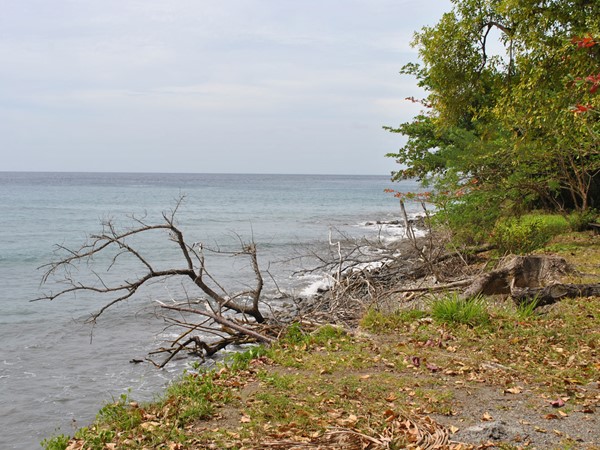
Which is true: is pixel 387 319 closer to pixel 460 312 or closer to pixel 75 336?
pixel 460 312

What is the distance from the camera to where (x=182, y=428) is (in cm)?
605

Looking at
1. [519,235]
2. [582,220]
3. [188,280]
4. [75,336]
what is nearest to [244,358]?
[75,336]

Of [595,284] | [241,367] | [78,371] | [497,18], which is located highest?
[497,18]

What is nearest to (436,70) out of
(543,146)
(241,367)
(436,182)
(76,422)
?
(436,182)

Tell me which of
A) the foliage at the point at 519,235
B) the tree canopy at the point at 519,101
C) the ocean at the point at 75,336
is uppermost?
the tree canopy at the point at 519,101

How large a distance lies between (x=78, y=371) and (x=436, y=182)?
10.6 metres

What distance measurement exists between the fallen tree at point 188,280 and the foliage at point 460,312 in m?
2.81

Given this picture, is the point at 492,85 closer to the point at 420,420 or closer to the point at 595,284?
the point at 595,284

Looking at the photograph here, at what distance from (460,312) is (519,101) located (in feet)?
20.4

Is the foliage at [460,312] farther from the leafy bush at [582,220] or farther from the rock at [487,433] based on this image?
the leafy bush at [582,220]

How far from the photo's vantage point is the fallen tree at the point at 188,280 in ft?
35.0

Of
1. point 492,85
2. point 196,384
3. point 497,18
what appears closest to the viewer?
point 196,384

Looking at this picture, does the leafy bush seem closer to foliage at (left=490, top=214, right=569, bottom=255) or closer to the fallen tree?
foliage at (left=490, top=214, right=569, bottom=255)

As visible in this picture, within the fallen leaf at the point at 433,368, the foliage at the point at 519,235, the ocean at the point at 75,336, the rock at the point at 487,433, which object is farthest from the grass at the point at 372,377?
the foliage at the point at 519,235
